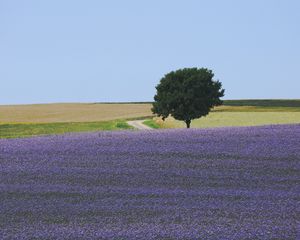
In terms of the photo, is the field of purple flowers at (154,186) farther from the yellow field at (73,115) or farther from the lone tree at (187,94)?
the yellow field at (73,115)

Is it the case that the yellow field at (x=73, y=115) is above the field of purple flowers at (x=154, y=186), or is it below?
above

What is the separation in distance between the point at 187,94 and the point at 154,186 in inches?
1485

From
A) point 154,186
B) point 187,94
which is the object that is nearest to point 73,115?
point 187,94

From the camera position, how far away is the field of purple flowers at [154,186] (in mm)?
8688

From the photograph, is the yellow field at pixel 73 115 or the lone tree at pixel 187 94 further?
the yellow field at pixel 73 115

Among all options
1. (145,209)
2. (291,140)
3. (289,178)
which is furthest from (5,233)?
(291,140)

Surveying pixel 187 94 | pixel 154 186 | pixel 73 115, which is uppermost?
pixel 187 94

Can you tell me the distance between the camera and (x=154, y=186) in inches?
440

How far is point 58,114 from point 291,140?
210 feet

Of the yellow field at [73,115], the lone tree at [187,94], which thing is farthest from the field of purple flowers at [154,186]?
the yellow field at [73,115]

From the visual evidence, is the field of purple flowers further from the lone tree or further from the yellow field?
the yellow field

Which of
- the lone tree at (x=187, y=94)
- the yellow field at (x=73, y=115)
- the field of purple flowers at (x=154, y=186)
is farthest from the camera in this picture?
the yellow field at (x=73, y=115)

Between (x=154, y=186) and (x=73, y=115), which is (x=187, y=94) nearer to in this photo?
(x=73, y=115)

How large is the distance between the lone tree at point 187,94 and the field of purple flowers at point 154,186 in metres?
32.9
